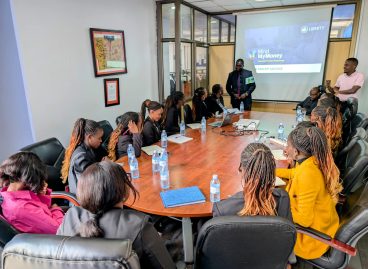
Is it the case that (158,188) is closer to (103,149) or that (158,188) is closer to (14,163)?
(14,163)

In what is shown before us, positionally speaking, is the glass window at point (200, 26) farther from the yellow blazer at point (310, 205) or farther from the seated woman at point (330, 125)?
the yellow blazer at point (310, 205)

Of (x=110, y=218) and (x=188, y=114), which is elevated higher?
(x=110, y=218)

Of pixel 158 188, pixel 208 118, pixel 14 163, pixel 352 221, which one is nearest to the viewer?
pixel 352 221

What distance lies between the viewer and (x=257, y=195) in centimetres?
128

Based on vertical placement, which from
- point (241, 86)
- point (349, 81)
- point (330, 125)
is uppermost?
point (349, 81)

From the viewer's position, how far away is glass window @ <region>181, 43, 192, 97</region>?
5.68 meters

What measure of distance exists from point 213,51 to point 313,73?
7.83ft

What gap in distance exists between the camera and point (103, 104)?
13.5 ft

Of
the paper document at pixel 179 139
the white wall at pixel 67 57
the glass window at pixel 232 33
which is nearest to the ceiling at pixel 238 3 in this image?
the glass window at pixel 232 33

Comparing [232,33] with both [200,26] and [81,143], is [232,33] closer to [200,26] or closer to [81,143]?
[200,26]

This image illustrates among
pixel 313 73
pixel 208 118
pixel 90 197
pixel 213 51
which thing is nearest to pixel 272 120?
pixel 208 118

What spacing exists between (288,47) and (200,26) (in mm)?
2015

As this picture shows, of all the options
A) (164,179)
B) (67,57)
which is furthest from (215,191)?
(67,57)

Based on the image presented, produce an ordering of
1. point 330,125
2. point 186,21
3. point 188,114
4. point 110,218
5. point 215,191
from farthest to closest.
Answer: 1. point 186,21
2. point 188,114
3. point 330,125
4. point 215,191
5. point 110,218
